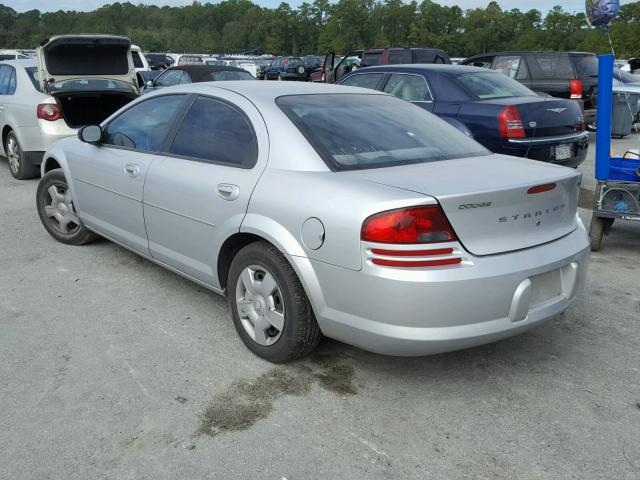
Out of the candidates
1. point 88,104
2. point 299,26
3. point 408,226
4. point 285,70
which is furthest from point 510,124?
point 299,26

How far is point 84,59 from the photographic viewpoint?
896cm

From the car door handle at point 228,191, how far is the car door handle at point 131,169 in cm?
97

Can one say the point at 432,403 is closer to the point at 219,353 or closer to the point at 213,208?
the point at 219,353

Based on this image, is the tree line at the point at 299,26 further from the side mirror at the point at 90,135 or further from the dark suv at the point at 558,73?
the side mirror at the point at 90,135

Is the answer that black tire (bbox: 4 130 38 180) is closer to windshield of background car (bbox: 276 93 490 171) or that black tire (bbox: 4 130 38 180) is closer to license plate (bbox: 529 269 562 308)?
windshield of background car (bbox: 276 93 490 171)

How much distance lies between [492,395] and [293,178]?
1491mm

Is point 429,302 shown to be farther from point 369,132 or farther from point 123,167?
point 123,167

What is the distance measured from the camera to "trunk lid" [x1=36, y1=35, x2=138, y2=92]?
27.4 ft

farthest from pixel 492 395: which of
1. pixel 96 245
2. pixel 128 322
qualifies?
pixel 96 245

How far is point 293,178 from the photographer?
3.25 m

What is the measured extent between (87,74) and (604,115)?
22.8ft

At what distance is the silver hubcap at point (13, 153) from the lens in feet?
27.7

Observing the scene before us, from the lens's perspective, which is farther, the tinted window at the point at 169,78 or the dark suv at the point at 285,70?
the dark suv at the point at 285,70

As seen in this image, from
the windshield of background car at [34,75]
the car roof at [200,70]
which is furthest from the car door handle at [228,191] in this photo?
the car roof at [200,70]
